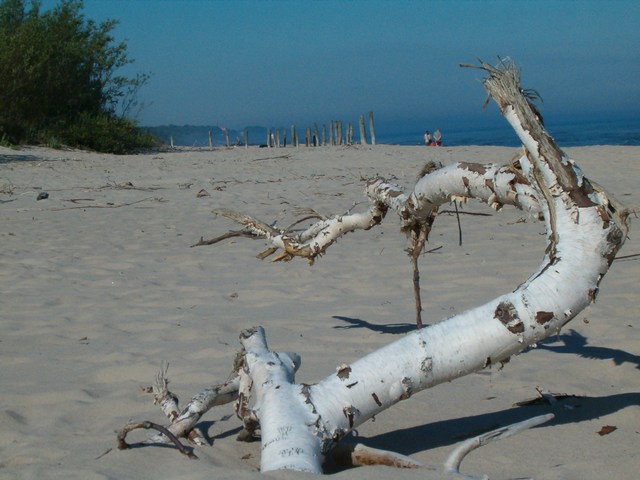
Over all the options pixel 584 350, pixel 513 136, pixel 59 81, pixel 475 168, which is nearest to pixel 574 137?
pixel 513 136

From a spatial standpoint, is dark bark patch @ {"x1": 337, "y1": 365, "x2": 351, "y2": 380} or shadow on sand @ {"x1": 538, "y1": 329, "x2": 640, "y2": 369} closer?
dark bark patch @ {"x1": 337, "y1": 365, "x2": 351, "y2": 380}

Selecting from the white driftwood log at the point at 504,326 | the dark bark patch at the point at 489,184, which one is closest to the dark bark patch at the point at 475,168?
the dark bark patch at the point at 489,184

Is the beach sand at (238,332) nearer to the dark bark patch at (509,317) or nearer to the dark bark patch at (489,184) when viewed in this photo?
the dark bark patch at (509,317)

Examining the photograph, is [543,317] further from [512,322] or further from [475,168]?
[475,168]

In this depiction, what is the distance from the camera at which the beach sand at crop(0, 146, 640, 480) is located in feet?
8.38

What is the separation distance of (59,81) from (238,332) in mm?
24538

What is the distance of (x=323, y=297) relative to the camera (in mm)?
5363

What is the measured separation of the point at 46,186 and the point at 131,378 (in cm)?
906

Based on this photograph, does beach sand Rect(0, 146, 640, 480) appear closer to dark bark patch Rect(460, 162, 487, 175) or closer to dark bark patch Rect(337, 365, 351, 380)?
dark bark patch Rect(337, 365, 351, 380)

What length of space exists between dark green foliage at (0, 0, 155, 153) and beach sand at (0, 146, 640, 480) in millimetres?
15581

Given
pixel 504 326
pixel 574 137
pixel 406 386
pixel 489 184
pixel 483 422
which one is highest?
pixel 574 137

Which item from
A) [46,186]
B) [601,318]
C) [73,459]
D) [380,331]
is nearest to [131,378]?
[73,459]

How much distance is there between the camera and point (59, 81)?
86.5 ft

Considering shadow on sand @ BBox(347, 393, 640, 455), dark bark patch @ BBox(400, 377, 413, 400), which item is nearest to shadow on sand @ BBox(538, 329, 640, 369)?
shadow on sand @ BBox(347, 393, 640, 455)
